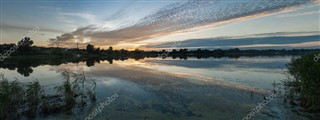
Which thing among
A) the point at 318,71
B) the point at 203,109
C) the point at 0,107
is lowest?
the point at 203,109

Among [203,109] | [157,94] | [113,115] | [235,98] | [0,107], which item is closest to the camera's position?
[0,107]

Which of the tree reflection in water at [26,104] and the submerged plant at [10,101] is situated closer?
the submerged plant at [10,101]

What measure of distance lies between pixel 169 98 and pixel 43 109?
717 cm

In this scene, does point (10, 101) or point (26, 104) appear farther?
point (26, 104)

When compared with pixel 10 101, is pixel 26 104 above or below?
below

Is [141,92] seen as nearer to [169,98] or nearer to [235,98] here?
[169,98]

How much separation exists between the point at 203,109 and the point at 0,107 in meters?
9.13

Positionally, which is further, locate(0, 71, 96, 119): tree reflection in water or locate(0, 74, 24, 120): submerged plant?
locate(0, 71, 96, 119): tree reflection in water

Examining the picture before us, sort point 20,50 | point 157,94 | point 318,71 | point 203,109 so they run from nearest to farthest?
point 318,71 < point 203,109 < point 157,94 < point 20,50

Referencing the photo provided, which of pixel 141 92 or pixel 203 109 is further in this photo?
pixel 141 92

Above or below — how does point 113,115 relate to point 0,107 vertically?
below

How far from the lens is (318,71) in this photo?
418 inches

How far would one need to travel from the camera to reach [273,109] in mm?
12461

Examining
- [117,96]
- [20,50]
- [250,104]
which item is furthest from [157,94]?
[20,50]
